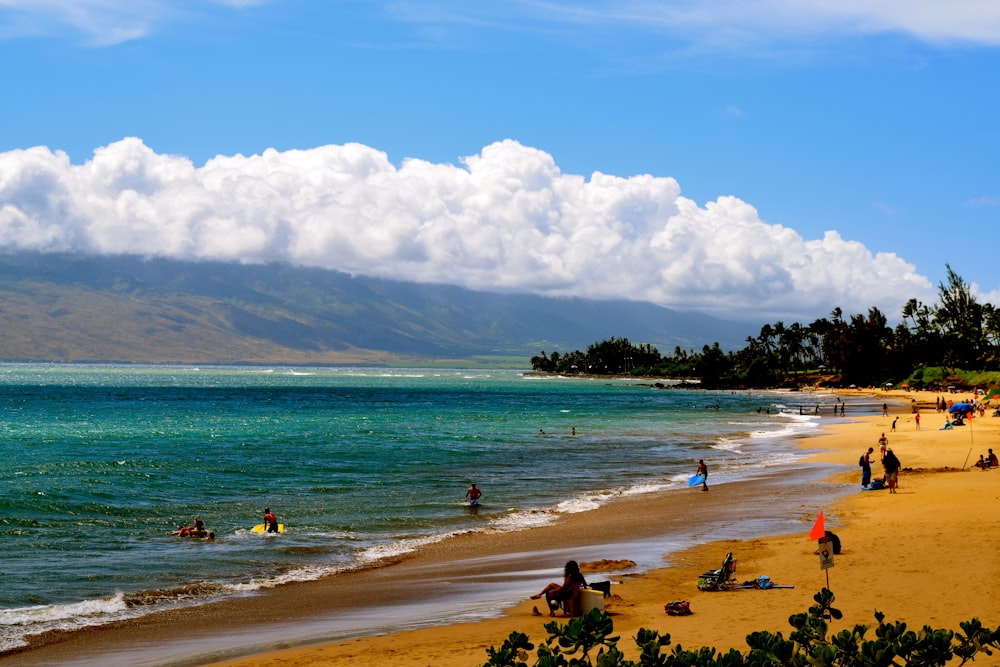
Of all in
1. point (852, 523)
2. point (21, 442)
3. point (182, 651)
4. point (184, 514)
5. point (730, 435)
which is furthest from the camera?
point (730, 435)

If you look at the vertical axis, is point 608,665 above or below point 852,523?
above

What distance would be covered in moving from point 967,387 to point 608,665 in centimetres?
14794

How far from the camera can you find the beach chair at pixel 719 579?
19.3 meters

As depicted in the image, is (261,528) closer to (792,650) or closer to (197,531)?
(197,531)

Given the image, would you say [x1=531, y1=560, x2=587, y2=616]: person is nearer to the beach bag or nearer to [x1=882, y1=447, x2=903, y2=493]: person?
the beach bag

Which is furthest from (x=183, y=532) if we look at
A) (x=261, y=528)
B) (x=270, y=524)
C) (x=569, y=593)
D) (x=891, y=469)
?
(x=891, y=469)

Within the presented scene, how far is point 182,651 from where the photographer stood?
1650 cm

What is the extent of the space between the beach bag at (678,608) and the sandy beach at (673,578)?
0.76ft

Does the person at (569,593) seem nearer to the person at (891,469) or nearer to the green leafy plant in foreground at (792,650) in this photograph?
the green leafy plant in foreground at (792,650)

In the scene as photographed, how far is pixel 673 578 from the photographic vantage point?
21.2 meters

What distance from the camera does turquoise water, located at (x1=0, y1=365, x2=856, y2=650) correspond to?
23.2 meters

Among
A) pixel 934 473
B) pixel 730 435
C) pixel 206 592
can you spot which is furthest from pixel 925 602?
pixel 730 435

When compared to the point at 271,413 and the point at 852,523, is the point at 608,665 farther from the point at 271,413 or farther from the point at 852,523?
the point at 271,413

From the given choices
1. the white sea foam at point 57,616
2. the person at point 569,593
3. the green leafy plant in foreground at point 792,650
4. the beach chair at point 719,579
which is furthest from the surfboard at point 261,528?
the green leafy plant in foreground at point 792,650
